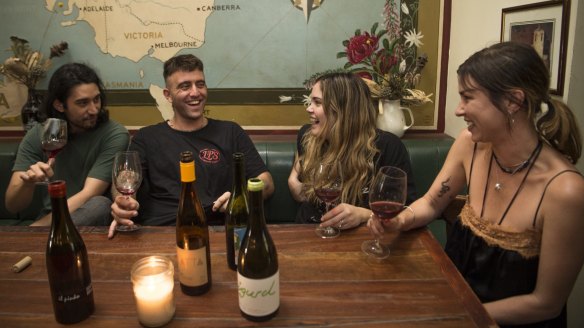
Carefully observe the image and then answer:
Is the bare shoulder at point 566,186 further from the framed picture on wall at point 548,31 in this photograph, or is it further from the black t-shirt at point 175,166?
the black t-shirt at point 175,166

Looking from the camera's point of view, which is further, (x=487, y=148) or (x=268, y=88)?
(x=268, y=88)

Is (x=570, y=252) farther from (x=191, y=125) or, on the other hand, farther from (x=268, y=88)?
(x=268, y=88)

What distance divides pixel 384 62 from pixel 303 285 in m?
1.92

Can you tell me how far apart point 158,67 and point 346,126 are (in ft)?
5.13

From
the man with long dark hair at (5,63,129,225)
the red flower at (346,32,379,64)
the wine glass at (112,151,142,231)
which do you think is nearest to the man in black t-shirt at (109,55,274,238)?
the man with long dark hair at (5,63,129,225)

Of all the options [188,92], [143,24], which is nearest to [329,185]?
[188,92]

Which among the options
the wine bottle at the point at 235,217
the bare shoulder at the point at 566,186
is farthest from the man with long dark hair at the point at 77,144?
the bare shoulder at the point at 566,186

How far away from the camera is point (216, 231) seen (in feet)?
4.65

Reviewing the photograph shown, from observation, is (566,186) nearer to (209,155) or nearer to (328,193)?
(328,193)

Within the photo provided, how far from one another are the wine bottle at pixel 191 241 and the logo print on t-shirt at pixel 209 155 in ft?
3.74

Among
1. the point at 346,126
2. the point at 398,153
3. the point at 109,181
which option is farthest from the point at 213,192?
the point at 398,153

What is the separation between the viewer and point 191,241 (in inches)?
39.6

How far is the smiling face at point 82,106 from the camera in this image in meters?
2.12

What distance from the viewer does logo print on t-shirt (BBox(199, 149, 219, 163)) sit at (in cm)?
222
